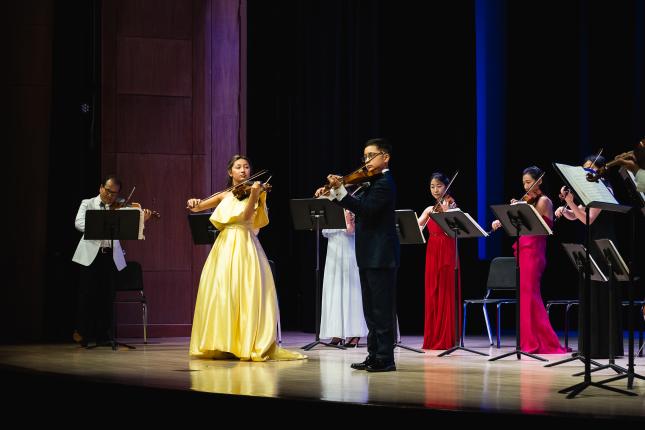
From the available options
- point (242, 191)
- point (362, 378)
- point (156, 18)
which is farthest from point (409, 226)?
point (156, 18)

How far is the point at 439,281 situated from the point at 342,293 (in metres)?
0.92

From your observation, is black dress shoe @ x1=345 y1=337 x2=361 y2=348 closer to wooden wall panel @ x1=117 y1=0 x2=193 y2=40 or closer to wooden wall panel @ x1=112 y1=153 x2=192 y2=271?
wooden wall panel @ x1=112 y1=153 x2=192 y2=271

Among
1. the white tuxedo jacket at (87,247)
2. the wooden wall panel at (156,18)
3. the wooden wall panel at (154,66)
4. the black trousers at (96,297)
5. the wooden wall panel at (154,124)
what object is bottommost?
the black trousers at (96,297)

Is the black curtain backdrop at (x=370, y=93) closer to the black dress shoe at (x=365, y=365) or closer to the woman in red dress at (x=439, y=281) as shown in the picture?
the woman in red dress at (x=439, y=281)

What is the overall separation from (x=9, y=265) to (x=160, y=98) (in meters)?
2.28

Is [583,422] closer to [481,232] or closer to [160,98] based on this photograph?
[481,232]

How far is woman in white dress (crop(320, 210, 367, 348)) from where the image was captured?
354 inches

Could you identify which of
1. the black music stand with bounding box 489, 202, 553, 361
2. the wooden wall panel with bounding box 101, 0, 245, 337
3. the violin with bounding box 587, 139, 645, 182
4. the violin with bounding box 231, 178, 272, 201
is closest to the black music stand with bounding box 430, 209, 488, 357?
the black music stand with bounding box 489, 202, 553, 361

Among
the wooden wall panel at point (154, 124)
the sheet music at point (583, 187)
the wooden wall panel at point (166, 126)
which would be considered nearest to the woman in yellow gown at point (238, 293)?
the wooden wall panel at point (166, 126)

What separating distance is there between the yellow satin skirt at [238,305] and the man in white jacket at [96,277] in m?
1.73

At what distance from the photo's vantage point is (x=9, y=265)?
9750mm

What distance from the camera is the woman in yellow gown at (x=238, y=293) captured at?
7324 mm

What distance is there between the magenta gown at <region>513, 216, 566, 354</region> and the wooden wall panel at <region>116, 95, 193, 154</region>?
372 cm

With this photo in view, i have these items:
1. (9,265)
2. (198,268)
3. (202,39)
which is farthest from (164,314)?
(202,39)
